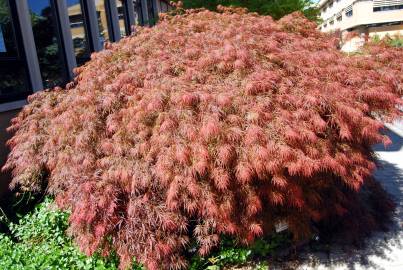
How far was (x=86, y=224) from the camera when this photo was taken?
353 cm

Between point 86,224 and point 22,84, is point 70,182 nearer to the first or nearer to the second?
point 86,224

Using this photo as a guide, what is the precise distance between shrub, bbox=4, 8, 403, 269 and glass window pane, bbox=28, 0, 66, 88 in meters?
3.02

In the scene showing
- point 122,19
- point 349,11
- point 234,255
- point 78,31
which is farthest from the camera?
point 349,11

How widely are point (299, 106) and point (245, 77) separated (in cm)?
66

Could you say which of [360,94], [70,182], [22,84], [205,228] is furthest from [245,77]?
[22,84]

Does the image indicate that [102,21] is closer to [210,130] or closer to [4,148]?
[4,148]

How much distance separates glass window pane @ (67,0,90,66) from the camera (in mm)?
8438

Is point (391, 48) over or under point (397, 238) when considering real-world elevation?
over

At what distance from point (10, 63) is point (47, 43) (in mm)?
1321

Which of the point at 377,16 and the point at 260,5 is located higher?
the point at 260,5

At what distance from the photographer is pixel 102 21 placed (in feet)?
33.7

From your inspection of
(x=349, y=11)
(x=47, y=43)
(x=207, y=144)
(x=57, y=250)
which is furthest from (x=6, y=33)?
(x=349, y=11)

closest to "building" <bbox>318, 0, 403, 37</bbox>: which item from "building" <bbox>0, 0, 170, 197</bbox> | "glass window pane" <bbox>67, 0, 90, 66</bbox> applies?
"building" <bbox>0, 0, 170, 197</bbox>

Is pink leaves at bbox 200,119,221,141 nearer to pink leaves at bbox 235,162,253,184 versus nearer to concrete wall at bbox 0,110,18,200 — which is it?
pink leaves at bbox 235,162,253,184
